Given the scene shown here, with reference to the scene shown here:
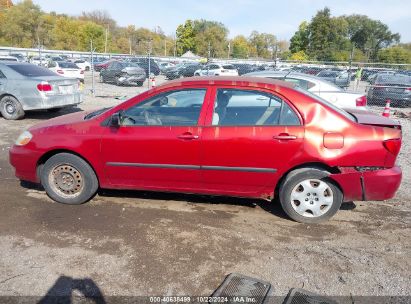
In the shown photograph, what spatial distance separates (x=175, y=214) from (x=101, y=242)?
0.95 metres

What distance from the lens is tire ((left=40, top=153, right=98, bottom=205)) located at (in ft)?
13.8

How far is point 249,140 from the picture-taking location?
3754 millimetres

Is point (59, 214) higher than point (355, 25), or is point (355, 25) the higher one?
point (355, 25)

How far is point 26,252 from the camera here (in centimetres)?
328

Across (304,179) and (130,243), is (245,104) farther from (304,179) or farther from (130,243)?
(130,243)

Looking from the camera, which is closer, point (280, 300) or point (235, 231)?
point (280, 300)

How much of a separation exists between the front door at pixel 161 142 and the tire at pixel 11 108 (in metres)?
6.31

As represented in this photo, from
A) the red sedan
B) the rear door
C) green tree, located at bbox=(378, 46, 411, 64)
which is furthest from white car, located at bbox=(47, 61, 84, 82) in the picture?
green tree, located at bbox=(378, 46, 411, 64)

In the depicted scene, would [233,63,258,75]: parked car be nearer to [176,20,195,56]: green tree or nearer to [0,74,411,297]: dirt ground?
[0,74,411,297]: dirt ground

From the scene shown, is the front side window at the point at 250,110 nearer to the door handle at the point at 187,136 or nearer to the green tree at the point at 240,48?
the door handle at the point at 187,136

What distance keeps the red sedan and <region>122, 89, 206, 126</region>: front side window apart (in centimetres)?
1

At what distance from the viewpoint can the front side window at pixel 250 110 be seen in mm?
3779

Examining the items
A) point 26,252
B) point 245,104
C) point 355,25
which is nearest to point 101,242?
A: point 26,252

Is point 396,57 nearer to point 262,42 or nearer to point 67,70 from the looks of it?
point 67,70
